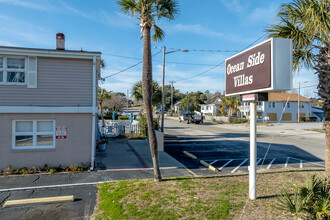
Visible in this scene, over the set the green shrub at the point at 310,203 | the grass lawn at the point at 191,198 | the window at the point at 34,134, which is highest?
the window at the point at 34,134

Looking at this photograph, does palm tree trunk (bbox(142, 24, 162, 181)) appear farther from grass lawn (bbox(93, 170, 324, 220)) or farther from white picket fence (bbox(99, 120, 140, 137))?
white picket fence (bbox(99, 120, 140, 137))

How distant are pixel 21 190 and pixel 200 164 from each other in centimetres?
766

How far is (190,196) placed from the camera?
6.50 m

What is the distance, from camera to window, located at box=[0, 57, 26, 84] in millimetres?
9376

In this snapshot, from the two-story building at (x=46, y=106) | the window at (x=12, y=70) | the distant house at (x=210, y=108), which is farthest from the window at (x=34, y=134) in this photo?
the distant house at (x=210, y=108)

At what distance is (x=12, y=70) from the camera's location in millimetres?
9469

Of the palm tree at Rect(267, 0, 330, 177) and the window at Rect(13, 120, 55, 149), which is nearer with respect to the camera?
the palm tree at Rect(267, 0, 330, 177)

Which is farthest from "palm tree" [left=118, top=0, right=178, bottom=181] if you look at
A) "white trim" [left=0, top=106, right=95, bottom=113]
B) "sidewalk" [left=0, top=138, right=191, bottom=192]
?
"white trim" [left=0, top=106, right=95, bottom=113]

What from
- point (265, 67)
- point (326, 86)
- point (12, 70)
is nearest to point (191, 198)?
point (265, 67)

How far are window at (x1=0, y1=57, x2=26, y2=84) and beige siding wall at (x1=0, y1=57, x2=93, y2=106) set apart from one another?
299mm

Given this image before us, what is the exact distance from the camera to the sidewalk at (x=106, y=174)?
8016 millimetres

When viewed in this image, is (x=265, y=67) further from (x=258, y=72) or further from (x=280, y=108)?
(x=280, y=108)

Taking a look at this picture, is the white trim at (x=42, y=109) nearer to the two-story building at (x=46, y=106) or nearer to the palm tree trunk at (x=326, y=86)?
the two-story building at (x=46, y=106)

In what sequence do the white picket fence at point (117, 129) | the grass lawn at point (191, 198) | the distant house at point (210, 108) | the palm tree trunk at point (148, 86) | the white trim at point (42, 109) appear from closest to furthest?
the grass lawn at point (191, 198), the palm tree trunk at point (148, 86), the white trim at point (42, 109), the white picket fence at point (117, 129), the distant house at point (210, 108)
